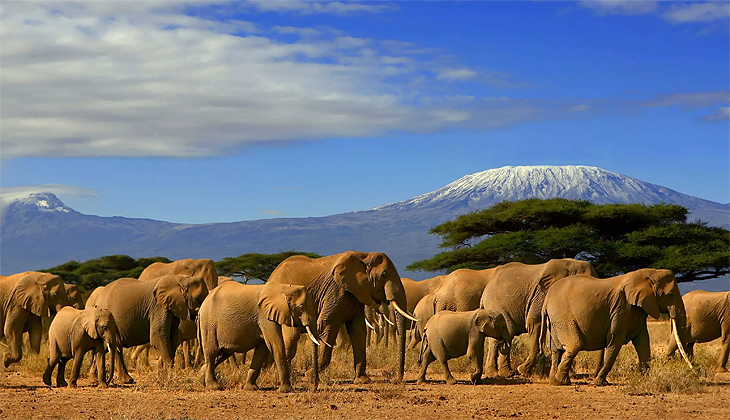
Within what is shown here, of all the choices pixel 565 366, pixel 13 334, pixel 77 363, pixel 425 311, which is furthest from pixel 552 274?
pixel 13 334

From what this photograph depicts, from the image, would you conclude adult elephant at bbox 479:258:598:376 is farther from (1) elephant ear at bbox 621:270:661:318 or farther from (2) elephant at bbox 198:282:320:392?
(2) elephant at bbox 198:282:320:392

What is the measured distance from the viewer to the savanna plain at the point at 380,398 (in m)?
13.2

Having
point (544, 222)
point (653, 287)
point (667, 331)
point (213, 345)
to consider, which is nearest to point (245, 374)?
point (213, 345)

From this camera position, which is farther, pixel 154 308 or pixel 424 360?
pixel 154 308

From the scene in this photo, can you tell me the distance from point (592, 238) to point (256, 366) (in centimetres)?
3456

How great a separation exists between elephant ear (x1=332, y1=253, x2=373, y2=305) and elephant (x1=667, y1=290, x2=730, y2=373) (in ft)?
23.3

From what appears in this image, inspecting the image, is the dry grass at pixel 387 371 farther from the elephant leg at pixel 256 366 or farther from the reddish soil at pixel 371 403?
the elephant leg at pixel 256 366

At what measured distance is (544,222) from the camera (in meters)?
50.6

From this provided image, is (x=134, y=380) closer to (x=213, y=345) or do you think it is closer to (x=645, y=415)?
(x=213, y=345)

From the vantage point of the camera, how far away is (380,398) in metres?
14.4

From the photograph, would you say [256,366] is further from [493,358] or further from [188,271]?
[188,271]

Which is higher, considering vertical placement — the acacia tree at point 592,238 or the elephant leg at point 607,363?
the acacia tree at point 592,238

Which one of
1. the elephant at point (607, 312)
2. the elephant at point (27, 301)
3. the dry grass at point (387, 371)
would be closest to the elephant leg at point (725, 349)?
the dry grass at point (387, 371)

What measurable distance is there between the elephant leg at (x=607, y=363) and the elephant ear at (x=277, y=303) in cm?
581
